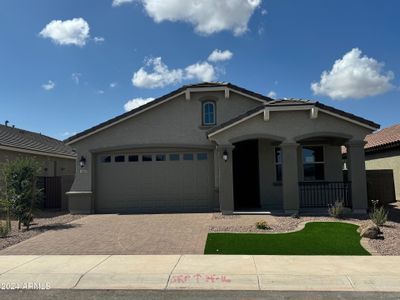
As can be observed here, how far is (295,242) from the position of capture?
10.5m

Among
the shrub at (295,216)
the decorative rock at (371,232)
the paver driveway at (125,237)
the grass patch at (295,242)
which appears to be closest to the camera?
the grass patch at (295,242)

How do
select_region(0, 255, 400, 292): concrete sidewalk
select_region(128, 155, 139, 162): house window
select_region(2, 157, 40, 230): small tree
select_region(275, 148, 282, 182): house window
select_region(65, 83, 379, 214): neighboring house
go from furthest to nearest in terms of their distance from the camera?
select_region(128, 155, 139, 162): house window, select_region(275, 148, 282, 182): house window, select_region(65, 83, 379, 214): neighboring house, select_region(2, 157, 40, 230): small tree, select_region(0, 255, 400, 292): concrete sidewalk

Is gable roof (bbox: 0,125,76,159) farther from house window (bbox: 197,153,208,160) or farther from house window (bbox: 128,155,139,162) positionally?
house window (bbox: 197,153,208,160)

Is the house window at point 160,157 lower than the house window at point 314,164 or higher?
higher

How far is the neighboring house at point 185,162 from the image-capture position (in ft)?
57.2

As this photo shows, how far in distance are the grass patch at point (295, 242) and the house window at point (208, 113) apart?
288 inches

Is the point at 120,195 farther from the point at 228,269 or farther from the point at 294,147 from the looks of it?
the point at 228,269

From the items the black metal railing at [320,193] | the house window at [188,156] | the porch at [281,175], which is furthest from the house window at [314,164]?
the house window at [188,156]

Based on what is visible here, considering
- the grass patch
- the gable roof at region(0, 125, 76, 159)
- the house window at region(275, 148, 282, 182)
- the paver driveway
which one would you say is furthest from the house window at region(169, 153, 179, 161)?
the gable roof at region(0, 125, 76, 159)

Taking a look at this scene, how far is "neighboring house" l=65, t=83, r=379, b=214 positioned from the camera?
17.4 m

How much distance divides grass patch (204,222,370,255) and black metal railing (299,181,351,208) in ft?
13.6

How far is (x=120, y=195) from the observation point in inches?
707

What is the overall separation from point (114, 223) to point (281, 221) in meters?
5.84

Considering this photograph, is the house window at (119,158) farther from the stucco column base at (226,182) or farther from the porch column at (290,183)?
the porch column at (290,183)
